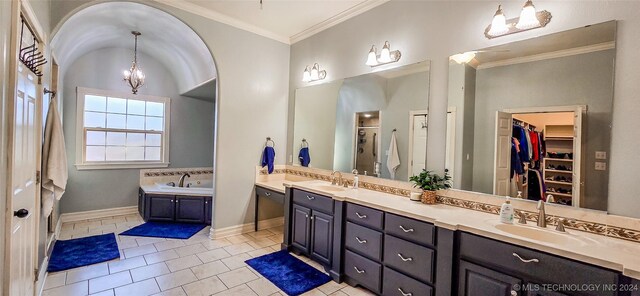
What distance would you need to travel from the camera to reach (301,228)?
313 centimetres

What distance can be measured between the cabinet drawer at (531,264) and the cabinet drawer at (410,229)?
0.22 m

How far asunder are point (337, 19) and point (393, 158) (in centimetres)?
196

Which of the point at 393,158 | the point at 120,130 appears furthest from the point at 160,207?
the point at 393,158

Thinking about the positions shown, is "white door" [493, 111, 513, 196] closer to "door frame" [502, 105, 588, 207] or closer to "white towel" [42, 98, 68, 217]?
"door frame" [502, 105, 588, 207]

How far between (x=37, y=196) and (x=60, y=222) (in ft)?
8.70

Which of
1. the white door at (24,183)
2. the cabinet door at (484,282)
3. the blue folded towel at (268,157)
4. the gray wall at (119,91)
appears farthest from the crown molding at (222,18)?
the cabinet door at (484,282)

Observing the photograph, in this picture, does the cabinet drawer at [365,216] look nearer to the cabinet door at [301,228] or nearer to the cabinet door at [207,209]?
the cabinet door at [301,228]

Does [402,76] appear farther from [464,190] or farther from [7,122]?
[7,122]

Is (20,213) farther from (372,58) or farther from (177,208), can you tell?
(372,58)

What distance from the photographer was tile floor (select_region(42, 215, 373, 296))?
7.88 ft

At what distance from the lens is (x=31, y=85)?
1.88 meters

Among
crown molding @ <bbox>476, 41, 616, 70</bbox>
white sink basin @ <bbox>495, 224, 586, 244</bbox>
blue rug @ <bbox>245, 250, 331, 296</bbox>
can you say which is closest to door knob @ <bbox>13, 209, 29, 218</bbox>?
blue rug @ <bbox>245, 250, 331, 296</bbox>

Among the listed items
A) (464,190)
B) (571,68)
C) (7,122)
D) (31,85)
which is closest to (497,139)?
(464,190)

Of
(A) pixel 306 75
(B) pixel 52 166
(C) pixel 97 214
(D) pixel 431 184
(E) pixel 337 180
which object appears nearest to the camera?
(B) pixel 52 166
